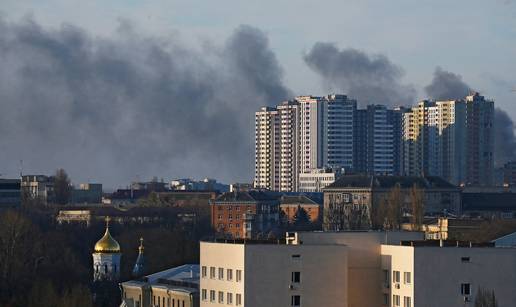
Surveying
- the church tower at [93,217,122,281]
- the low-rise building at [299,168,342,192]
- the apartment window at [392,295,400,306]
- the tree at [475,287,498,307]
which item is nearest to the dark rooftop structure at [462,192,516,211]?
the low-rise building at [299,168,342,192]

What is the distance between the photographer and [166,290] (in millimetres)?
50969

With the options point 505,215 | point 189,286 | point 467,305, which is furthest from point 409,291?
point 505,215

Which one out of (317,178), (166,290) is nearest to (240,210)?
(317,178)

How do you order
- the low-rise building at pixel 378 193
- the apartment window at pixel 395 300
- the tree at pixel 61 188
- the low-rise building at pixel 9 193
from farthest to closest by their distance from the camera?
the tree at pixel 61 188 < the low-rise building at pixel 378 193 < the low-rise building at pixel 9 193 < the apartment window at pixel 395 300

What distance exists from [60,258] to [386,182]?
4775 centimetres

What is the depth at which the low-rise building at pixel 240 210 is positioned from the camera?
122375mm

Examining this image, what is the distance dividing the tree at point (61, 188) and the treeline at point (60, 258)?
1890 inches

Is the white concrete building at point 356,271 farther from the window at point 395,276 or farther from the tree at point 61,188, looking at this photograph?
the tree at point 61,188

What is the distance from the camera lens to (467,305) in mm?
38531

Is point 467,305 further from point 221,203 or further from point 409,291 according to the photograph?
point 221,203

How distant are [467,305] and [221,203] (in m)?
88.8

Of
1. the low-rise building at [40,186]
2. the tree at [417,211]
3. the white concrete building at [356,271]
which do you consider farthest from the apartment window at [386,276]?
the low-rise building at [40,186]

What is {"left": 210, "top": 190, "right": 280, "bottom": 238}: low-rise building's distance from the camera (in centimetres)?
12238

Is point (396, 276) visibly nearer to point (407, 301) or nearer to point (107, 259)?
point (407, 301)
